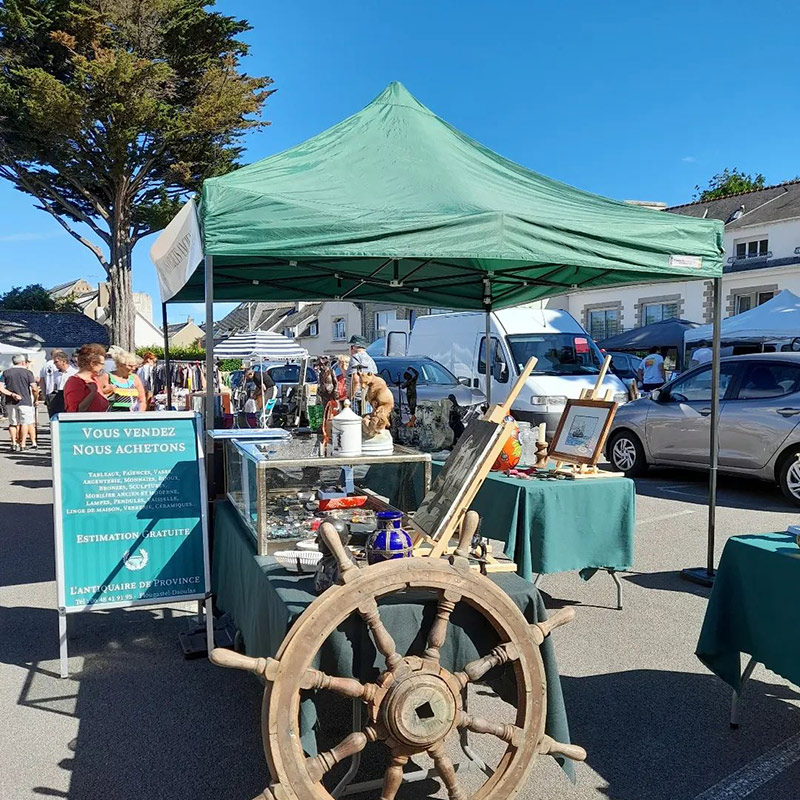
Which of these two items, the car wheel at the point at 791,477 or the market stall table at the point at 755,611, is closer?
the market stall table at the point at 755,611

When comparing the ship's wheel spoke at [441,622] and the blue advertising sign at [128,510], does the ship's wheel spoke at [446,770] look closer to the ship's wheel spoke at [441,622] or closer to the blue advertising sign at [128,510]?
the ship's wheel spoke at [441,622]

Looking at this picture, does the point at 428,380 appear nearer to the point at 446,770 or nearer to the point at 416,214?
the point at 416,214

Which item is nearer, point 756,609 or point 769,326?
point 756,609

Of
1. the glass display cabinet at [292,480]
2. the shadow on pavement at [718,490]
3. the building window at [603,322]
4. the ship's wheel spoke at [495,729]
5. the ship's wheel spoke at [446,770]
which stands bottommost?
the shadow on pavement at [718,490]

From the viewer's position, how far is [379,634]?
222cm

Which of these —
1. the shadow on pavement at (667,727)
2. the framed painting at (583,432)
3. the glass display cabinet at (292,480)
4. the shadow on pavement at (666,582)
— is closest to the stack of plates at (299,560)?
the glass display cabinet at (292,480)

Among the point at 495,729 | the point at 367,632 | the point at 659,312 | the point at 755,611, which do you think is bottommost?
the point at 495,729

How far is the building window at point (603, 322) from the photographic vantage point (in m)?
32.9

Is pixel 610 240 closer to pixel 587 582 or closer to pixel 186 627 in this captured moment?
pixel 587 582

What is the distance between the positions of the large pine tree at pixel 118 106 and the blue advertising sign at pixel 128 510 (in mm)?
20595

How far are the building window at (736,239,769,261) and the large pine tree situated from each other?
20.6m

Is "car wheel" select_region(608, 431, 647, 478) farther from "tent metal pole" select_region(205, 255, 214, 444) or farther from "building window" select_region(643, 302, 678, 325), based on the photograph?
"building window" select_region(643, 302, 678, 325)

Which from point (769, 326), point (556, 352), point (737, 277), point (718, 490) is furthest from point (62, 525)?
point (737, 277)

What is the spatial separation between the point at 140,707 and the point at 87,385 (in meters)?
3.08
